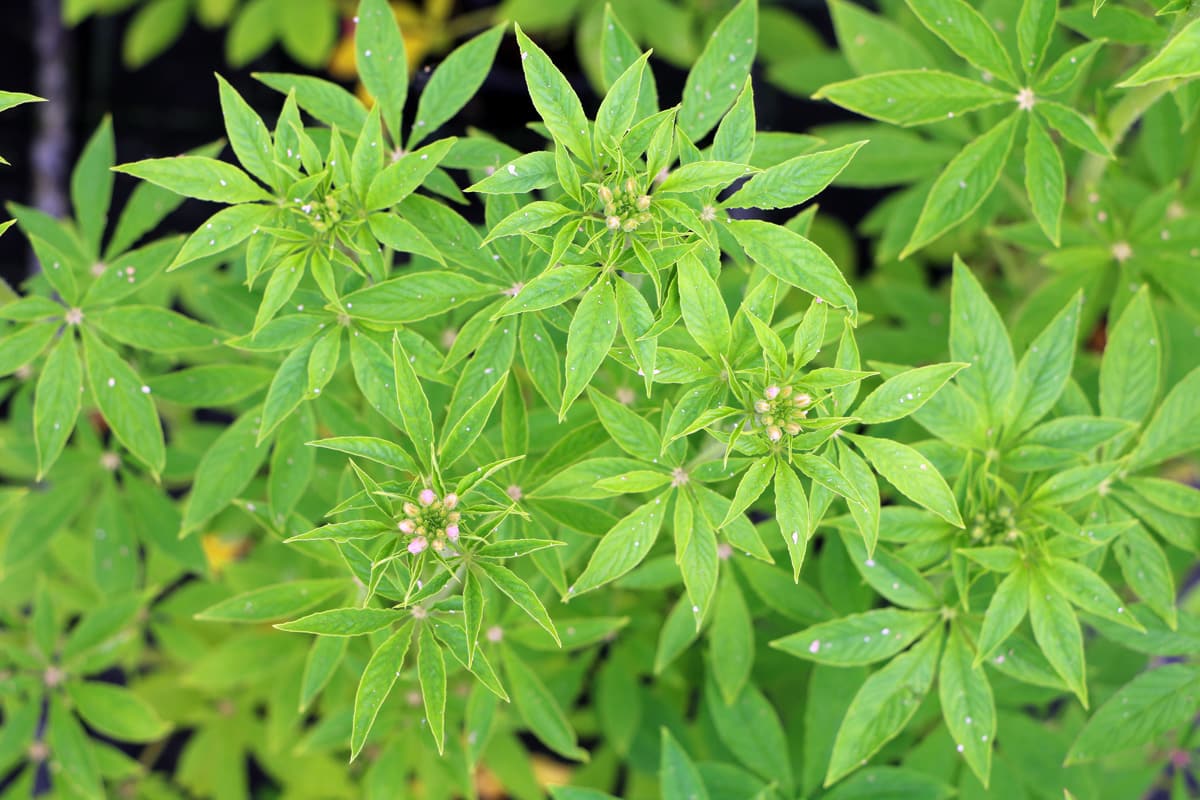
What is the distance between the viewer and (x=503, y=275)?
1.40 m

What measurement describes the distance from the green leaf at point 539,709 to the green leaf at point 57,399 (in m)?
0.78

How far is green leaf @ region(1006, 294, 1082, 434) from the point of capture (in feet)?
4.94

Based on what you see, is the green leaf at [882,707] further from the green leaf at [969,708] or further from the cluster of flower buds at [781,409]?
the cluster of flower buds at [781,409]

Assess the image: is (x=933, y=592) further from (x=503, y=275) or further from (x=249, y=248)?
(x=249, y=248)

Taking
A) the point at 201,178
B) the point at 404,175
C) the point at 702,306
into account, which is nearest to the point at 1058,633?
the point at 702,306

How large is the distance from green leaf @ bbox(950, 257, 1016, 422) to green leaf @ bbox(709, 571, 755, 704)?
540mm

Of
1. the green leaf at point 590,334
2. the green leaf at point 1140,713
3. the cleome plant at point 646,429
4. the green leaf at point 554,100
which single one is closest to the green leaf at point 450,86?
the cleome plant at point 646,429

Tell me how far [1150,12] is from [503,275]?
150 cm

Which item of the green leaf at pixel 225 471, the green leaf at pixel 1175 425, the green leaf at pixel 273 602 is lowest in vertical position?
the green leaf at pixel 273 602

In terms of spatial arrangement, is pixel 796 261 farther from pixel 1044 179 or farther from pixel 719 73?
pixel 1044 179

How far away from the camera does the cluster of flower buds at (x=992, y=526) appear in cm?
146

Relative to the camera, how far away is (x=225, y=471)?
5.28 ft

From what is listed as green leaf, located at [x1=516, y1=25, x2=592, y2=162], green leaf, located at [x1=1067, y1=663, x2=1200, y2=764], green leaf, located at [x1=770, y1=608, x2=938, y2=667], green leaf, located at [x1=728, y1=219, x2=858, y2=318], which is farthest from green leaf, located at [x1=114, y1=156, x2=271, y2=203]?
green leaf, located at [x1=1067, y1=663, x2=1200, y2=764]

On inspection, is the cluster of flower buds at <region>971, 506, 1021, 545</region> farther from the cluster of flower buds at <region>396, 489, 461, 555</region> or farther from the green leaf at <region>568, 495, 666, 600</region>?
the cluster of flower buds at <region>396, 489, 461, 555</region>
